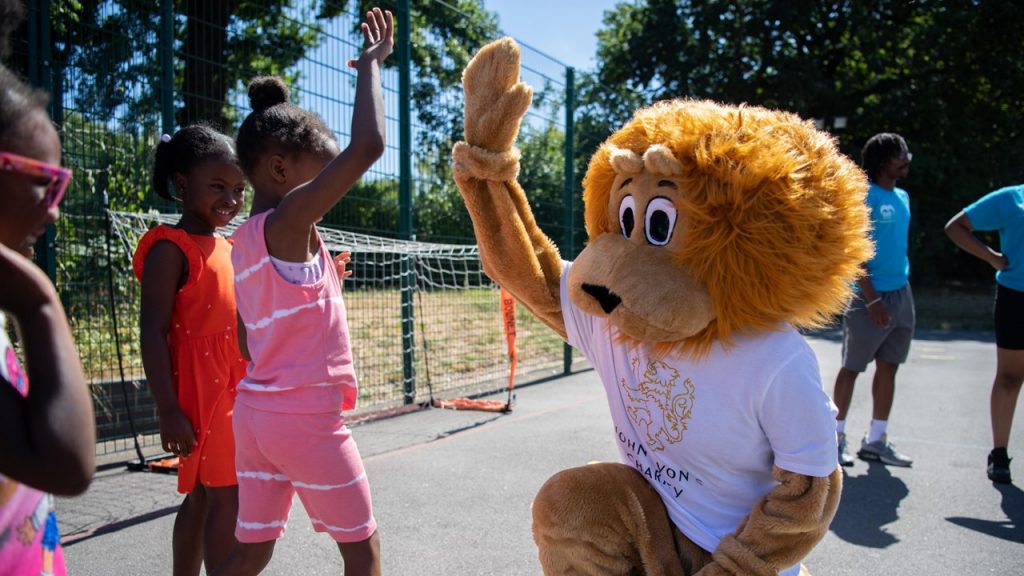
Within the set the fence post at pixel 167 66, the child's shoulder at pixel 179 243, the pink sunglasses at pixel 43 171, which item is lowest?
the child's shoulder at pixel 179 243

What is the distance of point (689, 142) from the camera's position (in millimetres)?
1824

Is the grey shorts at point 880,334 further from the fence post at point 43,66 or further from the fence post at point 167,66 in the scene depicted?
the fence post at point 43,66

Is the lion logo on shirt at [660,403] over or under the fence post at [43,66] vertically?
under

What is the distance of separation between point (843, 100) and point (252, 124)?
22.1 m

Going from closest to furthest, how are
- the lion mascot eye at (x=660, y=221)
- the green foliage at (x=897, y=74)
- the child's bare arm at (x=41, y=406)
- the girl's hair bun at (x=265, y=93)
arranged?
the child's bare arm at (x=41, y=406) → the lion mascot eye at (x=660, y=221) → the girl's hair bun at (x=265, y=93) → the green foliage at (x=897, y=74)

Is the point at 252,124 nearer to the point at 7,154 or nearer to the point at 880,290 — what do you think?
the point at 7,154

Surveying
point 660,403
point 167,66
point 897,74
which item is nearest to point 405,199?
point 167,66

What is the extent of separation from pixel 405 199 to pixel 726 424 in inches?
197

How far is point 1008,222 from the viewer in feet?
14.8

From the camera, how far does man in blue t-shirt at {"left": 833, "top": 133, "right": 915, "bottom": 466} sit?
474cm

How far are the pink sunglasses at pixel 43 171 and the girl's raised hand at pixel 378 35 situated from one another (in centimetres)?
108

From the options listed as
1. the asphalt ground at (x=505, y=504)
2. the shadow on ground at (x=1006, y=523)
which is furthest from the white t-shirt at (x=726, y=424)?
the shadow on ground at (x=1006, y=523)

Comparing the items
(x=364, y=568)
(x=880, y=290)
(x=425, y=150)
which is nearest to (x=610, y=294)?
(x=364, y=568)

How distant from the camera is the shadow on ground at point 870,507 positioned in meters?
3.62
